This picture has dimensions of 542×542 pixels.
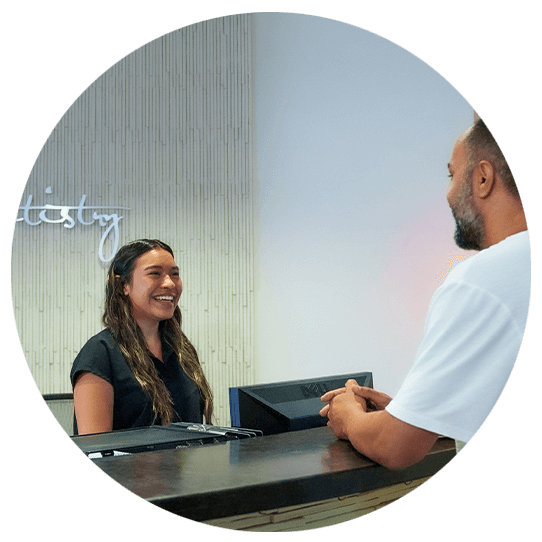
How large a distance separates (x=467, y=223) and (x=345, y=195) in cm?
34

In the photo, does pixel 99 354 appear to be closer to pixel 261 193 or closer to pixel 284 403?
pixel 284 403

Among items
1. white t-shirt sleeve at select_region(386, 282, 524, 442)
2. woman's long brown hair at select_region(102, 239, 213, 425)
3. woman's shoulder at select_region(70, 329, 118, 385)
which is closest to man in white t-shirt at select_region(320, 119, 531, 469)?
white t-shirt sleeve at select_region(386, 282, 524, 442)

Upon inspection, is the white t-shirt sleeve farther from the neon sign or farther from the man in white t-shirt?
the neon sign

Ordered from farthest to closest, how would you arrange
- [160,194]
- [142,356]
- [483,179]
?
1. [160,194]
2. [142,356]
3. [483,179]

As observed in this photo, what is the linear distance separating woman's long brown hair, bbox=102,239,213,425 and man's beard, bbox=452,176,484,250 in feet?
2.28

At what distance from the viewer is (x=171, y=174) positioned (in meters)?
1.61

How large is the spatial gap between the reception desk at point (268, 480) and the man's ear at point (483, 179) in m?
0.53

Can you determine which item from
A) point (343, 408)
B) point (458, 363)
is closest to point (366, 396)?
point (343, 408)

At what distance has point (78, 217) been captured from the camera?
156cm

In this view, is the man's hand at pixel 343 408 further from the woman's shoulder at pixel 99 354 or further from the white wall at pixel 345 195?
the woman's shoulder at pixel 99 354

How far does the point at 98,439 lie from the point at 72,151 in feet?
2.37

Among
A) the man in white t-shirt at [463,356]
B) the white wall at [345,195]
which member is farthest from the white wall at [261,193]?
the man in white t-shirt at [463,356]

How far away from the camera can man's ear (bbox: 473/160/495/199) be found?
50.6 inches

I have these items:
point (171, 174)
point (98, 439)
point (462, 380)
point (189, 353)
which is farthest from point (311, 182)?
point (98, 439)
